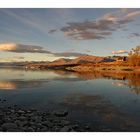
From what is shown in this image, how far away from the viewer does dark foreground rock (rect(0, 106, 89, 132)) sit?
573 cm

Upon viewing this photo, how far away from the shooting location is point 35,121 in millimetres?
6230

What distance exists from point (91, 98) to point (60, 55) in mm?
1835

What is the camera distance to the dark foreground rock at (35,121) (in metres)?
5.73

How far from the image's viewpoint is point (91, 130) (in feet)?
18.7

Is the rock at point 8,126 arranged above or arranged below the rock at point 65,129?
above

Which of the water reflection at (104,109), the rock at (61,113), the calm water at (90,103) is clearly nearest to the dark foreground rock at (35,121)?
the rock at (61,113)

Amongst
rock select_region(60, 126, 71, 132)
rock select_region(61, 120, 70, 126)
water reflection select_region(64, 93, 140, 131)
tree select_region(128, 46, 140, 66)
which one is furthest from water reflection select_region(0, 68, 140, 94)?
rock select_region(60, 126, 71, 132)

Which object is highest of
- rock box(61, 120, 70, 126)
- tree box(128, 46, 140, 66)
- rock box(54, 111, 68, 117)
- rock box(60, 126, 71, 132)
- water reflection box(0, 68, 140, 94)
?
tree box(128, 46, 140, 66)

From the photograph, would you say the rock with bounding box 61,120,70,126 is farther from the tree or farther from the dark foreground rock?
the tree

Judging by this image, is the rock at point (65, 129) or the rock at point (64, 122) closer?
the rock at point (65, 129)

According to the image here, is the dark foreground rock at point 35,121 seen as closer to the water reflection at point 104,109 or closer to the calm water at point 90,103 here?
the calm water at point 90,103

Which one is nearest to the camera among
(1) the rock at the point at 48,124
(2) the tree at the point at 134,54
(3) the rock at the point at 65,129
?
(3) the rock at the point at 65,129

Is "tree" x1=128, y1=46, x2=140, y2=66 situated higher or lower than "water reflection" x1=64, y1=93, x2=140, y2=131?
higher
